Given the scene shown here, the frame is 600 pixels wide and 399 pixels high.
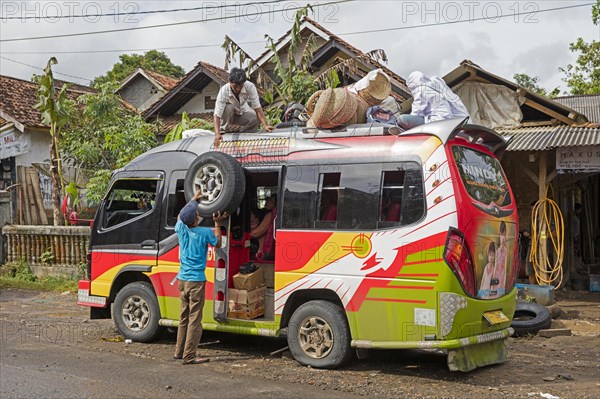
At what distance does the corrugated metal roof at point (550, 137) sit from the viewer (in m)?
12.6

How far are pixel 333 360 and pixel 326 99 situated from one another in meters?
2.89

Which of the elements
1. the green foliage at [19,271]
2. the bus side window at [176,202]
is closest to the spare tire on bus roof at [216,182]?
the bus side window at [176,202]

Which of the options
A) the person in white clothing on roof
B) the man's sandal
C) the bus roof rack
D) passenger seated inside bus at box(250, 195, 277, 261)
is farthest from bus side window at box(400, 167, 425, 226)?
the man's sandal

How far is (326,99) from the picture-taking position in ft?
25.8

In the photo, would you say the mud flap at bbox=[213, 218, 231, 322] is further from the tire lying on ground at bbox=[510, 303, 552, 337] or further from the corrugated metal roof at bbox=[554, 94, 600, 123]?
the corrugated metal roof at bbox=[554, 94, 600, 123]

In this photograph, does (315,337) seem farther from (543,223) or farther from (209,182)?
(543,223)

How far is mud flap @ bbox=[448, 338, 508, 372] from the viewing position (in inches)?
269

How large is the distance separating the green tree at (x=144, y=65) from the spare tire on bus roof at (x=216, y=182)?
107ft

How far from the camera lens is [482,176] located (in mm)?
7477

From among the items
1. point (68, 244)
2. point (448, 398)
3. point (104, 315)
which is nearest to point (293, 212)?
point (448, 398)

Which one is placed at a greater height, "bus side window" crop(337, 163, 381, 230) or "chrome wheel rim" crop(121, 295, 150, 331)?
"bus side window" crop(337, 163, 381, 230)

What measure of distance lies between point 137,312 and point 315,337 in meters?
2.71

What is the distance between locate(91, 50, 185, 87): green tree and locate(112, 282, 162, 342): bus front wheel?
31.9 metres

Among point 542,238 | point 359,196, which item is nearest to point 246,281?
point 359,196
